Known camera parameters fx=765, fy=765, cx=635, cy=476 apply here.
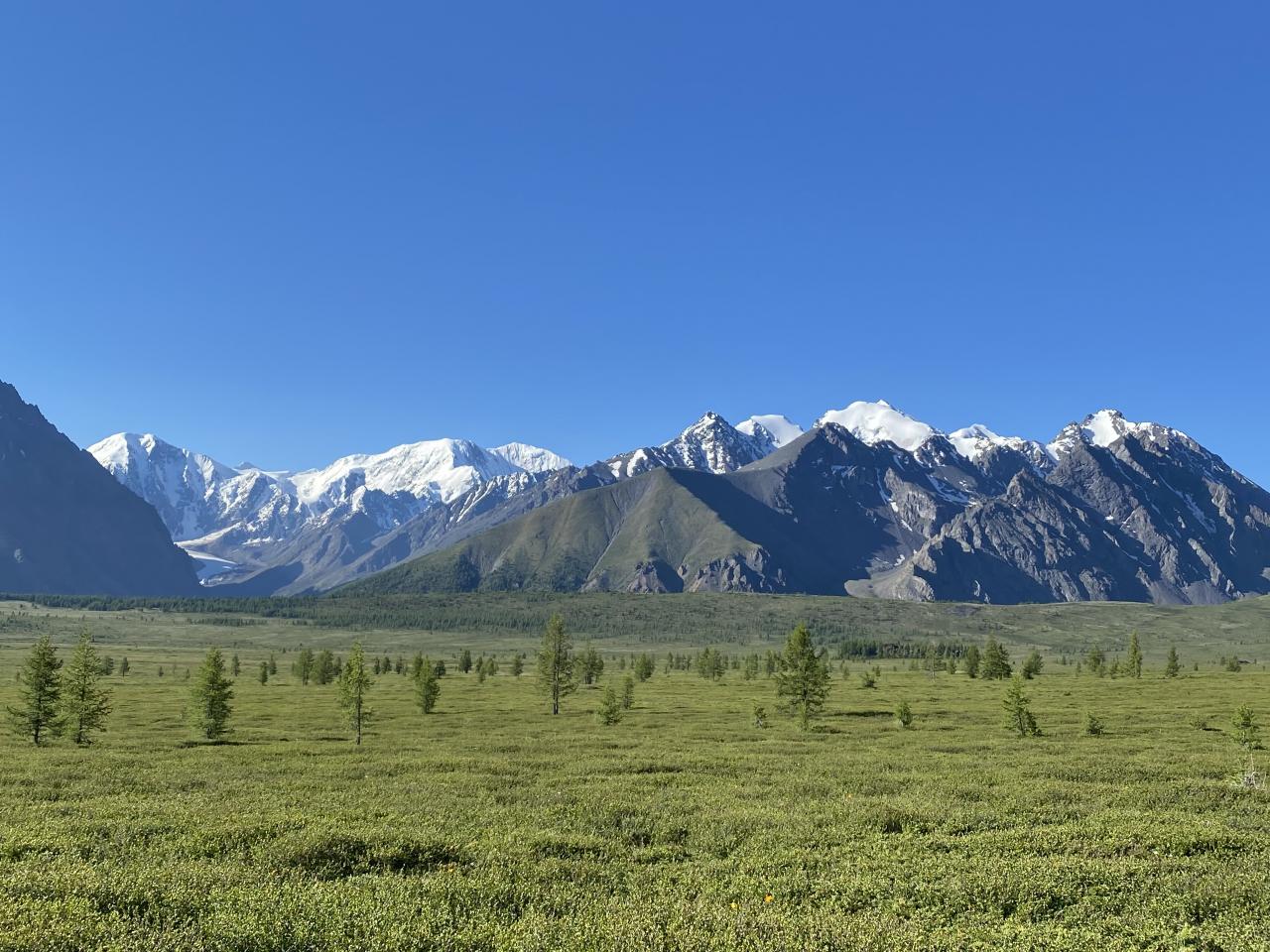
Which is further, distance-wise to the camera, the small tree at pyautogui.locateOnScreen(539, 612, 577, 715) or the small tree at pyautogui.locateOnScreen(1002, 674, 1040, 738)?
the small tree at pyautogui.locateOnScreen(539, 612, 577, 715)

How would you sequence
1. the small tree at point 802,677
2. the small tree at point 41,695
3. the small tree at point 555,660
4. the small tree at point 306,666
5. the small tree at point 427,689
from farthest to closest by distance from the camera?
the small tree at point 306,666
the small tree at point 555,660
the small tree at point 427,689
the small tree at point 802,677
the small tree at point 41,695

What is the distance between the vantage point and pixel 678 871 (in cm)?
2152

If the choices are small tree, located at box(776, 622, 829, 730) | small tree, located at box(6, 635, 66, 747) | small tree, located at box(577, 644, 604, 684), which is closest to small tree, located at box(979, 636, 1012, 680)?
small tree, located at box(577, 644, 604, 684)

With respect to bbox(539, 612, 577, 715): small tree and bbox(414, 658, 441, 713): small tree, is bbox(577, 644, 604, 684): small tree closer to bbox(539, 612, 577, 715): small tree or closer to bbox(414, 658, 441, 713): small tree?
bbox(539, 612, 577, 715): small tree

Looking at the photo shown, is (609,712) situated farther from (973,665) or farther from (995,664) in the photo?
(973,665)

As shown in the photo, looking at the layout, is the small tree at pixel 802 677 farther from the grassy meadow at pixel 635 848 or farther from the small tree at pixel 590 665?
the small tree at pixel 590 665

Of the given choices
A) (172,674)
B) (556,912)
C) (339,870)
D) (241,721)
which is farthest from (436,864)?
(172,674)

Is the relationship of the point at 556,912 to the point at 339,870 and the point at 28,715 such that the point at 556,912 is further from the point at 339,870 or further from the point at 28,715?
the point at 28,715

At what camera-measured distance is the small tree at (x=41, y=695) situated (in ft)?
207

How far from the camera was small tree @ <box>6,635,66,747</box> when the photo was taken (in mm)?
63156

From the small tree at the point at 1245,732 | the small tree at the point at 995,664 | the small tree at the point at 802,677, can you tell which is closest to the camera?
the small tree at the point at 1245,732

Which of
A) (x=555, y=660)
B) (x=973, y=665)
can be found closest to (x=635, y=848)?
(x=555, y=660)

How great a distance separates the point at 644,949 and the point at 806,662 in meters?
67.9

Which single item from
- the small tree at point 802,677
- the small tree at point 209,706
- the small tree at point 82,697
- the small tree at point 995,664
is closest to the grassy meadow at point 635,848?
the small tree at point 82,697
